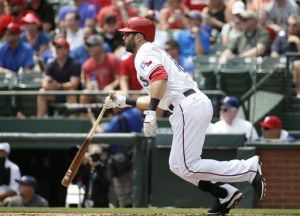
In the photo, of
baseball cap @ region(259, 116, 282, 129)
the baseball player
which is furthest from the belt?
baseball cap @ region(259, 116, 282, 129)

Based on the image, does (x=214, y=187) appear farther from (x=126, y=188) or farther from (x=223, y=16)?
(x=223, y=16)

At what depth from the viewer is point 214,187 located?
758 cm

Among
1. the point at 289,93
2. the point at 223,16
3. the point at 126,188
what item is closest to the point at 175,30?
the point at 223,16

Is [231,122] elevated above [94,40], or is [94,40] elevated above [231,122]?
[94,40]

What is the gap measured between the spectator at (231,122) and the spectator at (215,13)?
2.91 metres

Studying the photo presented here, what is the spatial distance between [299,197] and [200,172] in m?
2.80

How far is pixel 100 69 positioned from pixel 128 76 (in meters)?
0.45

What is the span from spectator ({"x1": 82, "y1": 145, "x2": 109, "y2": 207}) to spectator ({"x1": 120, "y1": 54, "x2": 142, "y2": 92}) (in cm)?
139

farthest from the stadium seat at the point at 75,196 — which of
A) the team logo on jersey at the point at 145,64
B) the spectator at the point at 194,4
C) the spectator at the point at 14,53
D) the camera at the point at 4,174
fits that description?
the spectator at the point at 194,4

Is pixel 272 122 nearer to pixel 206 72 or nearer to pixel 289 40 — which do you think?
pixel 206 72

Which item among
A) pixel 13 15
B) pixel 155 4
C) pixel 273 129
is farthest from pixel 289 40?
pixel 13 15

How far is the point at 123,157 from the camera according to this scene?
10.5m

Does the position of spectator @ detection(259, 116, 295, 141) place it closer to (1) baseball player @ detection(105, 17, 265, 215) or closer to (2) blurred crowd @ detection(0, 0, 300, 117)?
(2) blurred crowd @ detection(0, 0, 300, 117)

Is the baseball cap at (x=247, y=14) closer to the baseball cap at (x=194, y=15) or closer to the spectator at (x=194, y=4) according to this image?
the baseball cap at (x=194, y=15)
